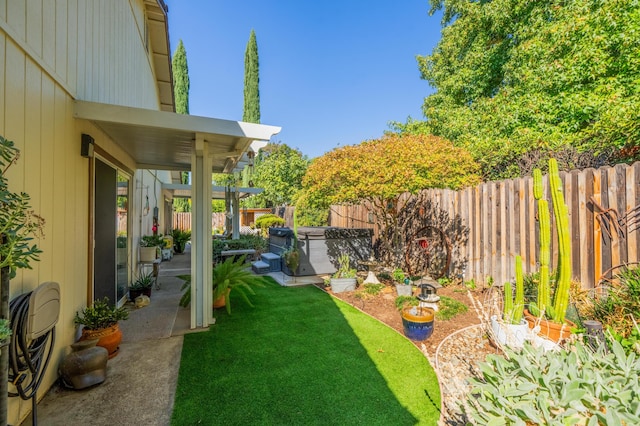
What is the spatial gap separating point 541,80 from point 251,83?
2454cm

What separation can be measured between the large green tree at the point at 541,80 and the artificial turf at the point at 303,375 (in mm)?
6262

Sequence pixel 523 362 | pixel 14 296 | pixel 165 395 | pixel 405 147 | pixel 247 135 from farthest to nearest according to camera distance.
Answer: pixel 405 147
pixel 247 135
pixel 165 395
pixel 14 296
pixel 523 362

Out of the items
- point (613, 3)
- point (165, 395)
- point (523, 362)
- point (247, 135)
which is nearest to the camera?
point (523, 362)

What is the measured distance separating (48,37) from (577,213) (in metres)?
6.58

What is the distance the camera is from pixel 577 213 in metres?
4.09

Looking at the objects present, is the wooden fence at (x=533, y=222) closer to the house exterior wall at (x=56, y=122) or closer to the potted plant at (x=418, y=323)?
the potted plant at (x=418, y=323)

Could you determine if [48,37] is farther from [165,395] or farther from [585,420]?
[585,420]

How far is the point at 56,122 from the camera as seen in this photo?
2.81 metres

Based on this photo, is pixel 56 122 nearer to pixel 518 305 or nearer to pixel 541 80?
pixel 518 305

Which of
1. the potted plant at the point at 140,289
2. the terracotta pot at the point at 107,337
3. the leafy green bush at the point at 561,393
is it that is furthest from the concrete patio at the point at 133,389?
the leafy green bush at the point at 561,393

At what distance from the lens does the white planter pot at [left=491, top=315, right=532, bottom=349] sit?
2.96m

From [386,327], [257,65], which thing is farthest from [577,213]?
[257,65]

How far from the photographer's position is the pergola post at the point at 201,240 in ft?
13.7

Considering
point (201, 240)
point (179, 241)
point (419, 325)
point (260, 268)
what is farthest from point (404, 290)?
point (179, 241)
